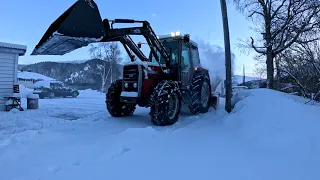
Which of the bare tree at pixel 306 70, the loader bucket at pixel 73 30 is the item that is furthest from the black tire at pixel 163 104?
the bare tree at pixel 306 70

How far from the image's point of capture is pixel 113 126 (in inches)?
204

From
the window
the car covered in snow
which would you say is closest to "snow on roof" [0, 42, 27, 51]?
the window

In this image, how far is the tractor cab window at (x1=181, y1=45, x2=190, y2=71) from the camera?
22.9ft

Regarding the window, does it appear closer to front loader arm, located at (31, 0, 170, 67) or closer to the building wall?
front loader arm, located at (31, 0, 170, 67)

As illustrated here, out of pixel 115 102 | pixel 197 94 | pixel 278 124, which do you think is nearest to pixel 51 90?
pixel 115 102

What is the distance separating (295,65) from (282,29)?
4197mm

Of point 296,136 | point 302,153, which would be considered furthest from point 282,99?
point 302,153

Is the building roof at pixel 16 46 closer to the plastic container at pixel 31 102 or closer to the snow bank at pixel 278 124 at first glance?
the plastic container at pixel 31 102

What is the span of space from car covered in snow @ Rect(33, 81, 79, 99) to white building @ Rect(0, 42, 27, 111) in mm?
9965

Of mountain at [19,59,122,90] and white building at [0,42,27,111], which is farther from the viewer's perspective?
mountain at [19,59,122,90]

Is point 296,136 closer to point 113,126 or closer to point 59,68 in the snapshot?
point 113,126

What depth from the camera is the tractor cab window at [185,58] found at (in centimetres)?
697

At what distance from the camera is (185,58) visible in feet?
23.3

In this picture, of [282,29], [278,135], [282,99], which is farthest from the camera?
[282,29]
